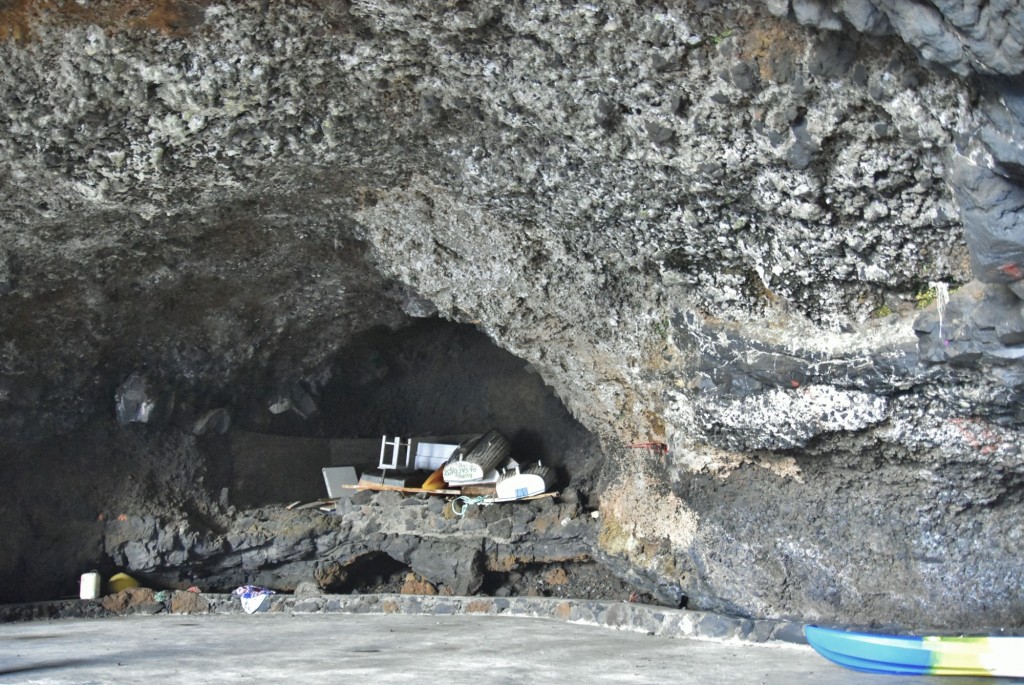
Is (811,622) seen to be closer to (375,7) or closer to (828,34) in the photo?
(828,34)

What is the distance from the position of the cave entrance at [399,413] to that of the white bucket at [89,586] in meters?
0.97

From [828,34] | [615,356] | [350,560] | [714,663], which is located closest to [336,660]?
[714,663]

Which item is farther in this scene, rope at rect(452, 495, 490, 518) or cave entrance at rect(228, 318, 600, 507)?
cave entrance at rect(228, 318, 600, 507)

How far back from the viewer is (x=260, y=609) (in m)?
5.45

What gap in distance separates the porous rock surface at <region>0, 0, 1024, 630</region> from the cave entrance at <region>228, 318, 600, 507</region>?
90 centimetres

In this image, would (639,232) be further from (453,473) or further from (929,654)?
(453,473)

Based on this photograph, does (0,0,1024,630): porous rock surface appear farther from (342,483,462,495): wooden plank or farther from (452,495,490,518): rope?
(342,483,462,495): wooden plank

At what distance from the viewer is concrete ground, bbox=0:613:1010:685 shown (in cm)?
319

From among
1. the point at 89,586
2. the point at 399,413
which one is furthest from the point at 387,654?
the point at 399,413

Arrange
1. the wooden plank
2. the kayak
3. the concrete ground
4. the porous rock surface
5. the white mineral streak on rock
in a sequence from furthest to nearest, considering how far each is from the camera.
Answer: the wooden plank, the white mineral streak on rock, the concrete ground, the kayak, the porous rock surface

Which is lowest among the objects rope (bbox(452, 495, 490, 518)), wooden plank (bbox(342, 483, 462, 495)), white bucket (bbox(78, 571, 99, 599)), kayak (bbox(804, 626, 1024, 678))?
white bucket (bbox(78, 571, 99, 599))

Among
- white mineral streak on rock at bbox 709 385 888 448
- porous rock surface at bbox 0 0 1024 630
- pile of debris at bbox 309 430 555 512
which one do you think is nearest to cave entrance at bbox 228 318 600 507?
pile of debris at bbox 309 430 555 512

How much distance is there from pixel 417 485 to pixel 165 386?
1.65 metres

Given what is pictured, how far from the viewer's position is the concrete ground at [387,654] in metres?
3.19
